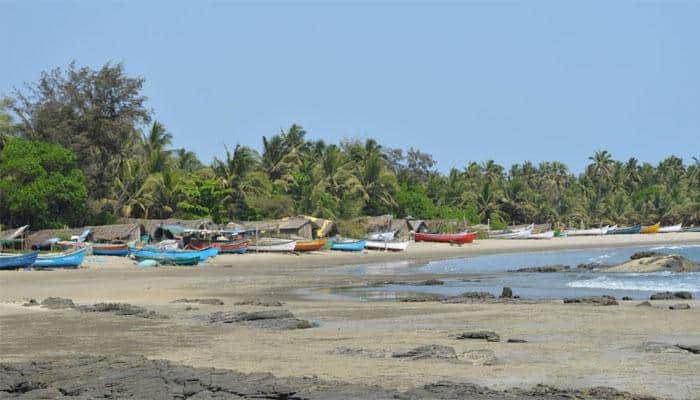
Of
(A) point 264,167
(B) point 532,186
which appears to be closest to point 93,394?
(A) point 264,167

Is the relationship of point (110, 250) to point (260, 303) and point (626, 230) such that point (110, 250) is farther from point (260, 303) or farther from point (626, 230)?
point (626, 230)

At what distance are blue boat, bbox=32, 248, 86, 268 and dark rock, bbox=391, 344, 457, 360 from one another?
2735 cm

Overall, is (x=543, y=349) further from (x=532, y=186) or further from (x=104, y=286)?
(x=532, y=186)

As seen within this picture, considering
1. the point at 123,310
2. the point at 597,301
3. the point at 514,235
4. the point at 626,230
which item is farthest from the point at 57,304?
the point at 626,230

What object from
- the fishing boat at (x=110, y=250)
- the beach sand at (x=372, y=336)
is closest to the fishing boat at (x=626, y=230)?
the fishing boat at (x=110, y=250)

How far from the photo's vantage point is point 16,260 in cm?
3600

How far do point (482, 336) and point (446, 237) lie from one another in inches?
2328

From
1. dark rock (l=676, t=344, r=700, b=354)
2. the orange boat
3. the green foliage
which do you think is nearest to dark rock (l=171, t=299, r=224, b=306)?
dark rock (l=676, t=344, r=700, b=354)

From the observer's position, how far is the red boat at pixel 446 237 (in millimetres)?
74500

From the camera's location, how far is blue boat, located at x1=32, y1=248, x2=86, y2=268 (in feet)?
123

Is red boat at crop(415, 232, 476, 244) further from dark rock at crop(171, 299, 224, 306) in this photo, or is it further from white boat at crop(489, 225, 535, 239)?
dark rock at crop(171, 299, 224, 306)

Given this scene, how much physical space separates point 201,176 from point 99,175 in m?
8.23

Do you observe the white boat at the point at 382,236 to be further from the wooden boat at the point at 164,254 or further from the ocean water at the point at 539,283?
the wooden boat at the point at 164,254

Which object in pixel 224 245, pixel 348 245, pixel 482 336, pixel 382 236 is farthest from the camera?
pixel 382 236
